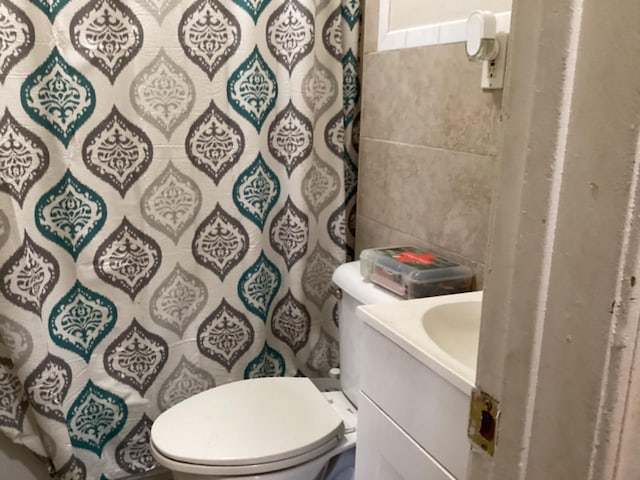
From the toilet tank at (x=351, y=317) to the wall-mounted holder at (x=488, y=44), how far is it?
1.68 ft

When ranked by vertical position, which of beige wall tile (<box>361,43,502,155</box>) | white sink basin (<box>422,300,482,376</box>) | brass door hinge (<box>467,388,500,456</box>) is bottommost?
white sink basin (<box>422,300,482,376</box>)

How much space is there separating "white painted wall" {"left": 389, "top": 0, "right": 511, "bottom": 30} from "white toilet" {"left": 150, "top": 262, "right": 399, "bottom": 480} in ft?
2.04

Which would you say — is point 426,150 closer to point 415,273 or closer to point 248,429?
point 415,273

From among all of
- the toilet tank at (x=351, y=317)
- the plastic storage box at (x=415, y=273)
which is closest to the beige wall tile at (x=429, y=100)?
the plastic storage box at (x=415, y=273)

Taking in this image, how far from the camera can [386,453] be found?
98cm

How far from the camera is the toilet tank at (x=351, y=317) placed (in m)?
1.35

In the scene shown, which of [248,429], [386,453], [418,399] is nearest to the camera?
[418,399]

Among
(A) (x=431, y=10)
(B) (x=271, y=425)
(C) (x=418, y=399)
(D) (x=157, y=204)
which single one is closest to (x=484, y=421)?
(C) (x=418, y=399)

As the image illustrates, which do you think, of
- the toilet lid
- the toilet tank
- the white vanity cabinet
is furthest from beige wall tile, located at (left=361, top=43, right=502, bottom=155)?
the toilet lid

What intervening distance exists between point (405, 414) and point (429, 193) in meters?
0.65

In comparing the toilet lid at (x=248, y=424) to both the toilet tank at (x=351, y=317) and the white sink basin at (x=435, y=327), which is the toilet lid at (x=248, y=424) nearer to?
the toilet tank at (x=351, y=317)

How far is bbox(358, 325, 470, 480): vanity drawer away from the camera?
796mm

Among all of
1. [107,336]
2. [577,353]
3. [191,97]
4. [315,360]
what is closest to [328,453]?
[315,360]

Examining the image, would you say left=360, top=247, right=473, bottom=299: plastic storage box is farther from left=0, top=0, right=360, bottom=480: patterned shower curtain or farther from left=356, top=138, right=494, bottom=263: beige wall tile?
left=0, top=0, right=360, bottom=480: patterned shower curtain
